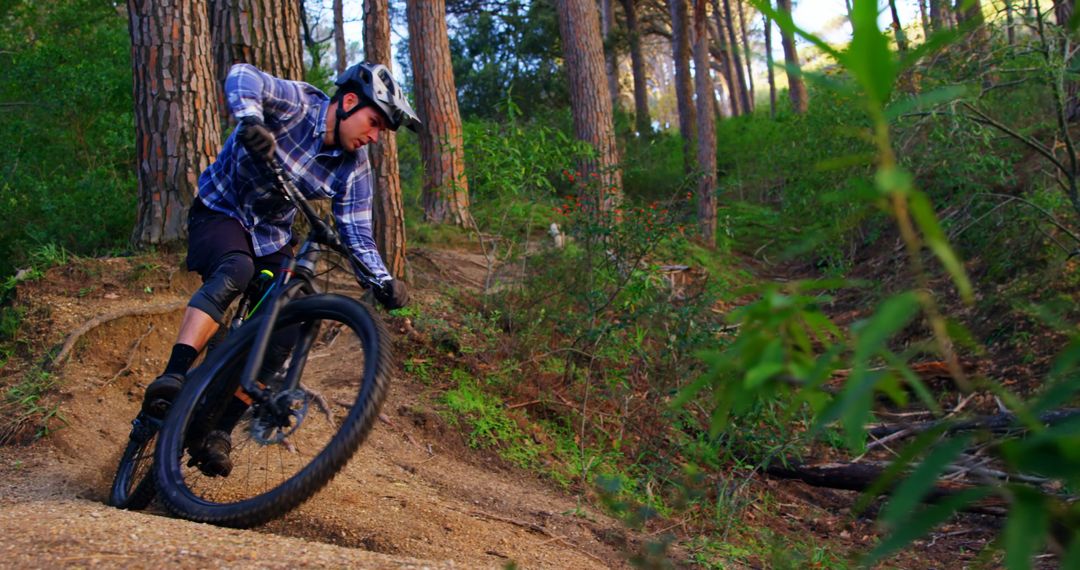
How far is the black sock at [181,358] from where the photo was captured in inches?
161

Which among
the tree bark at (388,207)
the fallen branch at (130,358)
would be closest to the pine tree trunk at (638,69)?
the tree bark at (388,207)

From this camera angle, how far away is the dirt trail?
3.21m

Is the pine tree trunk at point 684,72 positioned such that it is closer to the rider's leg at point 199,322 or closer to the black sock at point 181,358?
the rider's leg at point 199,322

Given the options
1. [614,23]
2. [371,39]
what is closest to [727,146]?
[614,23]

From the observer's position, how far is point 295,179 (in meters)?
4.33

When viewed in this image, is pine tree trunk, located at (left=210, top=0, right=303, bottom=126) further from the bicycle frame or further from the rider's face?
the bicycle frame

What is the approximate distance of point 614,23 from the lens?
29.3 meters

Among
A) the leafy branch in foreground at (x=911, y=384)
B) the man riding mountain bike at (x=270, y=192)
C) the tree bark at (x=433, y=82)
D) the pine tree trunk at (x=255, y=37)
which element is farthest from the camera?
the tree bark at (x=433, y=82)

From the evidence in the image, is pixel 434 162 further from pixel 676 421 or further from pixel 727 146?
pixel 727 146

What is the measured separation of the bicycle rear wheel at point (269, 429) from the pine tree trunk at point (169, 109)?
3676mm

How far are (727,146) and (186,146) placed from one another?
21.4 metres

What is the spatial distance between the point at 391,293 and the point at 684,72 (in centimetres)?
1814

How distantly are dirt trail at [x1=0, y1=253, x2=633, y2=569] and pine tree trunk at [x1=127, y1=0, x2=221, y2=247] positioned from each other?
52 cm

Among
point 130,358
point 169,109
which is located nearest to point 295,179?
point 130,358
